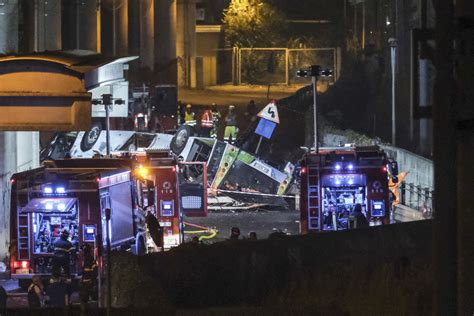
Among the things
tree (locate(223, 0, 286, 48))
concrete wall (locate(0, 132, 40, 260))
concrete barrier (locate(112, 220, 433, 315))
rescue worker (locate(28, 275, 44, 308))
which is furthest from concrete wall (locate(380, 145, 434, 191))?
tree (locate(223, 0, 286, 48))

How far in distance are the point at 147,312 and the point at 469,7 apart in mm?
4013

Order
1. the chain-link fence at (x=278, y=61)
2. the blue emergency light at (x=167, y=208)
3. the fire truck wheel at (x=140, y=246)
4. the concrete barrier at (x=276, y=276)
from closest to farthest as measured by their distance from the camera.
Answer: the concrete barrier at (x=276, y=276), the fire truck wheel at (x=140, y=246), the blue emergency light at (x=167, y=208), the chain-link fence at (x=278, y=61)

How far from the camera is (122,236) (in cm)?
2275

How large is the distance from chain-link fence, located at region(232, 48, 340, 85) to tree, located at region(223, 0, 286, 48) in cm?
81

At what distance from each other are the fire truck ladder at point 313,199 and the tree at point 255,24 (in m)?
47.5

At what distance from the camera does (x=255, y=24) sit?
236 feet

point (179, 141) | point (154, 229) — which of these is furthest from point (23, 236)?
point (179, 141)

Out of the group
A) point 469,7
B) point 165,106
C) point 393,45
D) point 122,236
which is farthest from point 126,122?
point 469,7

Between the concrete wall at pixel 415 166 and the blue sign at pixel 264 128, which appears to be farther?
the blue sign at pixel 264 128

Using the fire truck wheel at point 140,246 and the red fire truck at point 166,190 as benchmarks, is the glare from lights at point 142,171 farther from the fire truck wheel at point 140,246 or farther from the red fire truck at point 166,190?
the fire truck wheel at point 140,246

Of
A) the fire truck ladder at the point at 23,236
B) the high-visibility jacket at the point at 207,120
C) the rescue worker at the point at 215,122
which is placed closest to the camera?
the fire truck ladder at the point at 23,236

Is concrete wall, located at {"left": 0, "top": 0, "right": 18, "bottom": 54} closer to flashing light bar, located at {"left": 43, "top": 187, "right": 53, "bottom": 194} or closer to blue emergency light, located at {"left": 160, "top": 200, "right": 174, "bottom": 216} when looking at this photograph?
blue emergency light, located at {"left": 160, "top": 200, "right": 174, "bottom": 216}

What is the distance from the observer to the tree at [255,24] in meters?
71.8

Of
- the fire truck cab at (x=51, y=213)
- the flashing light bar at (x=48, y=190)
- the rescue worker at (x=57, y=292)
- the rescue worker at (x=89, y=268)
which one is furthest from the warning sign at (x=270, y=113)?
the rescue worker at (x=57, y=292)
